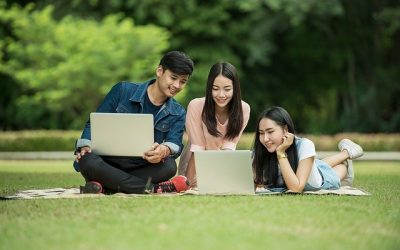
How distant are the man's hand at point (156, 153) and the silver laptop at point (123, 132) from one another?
0.14 ft

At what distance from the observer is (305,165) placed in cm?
744

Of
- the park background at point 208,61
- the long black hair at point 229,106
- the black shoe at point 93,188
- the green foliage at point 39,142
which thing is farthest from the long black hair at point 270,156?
the green foliage at point 39,142

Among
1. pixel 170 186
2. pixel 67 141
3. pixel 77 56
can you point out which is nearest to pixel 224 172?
pixel 170 186

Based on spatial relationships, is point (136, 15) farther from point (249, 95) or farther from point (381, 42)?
point (381, 42)

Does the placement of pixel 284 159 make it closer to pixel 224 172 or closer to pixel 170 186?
pixel 224 172

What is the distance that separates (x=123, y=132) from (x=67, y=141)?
13475 millimetres

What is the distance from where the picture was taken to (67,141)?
20625 mm

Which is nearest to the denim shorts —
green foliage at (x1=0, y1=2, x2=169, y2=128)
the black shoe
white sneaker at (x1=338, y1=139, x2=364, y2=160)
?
white sneaker at (x1=338, y1=139, x2=364, y2=160)

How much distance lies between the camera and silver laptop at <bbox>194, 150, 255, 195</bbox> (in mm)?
7305

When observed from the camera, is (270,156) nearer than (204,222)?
No

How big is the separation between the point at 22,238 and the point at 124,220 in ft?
2.82

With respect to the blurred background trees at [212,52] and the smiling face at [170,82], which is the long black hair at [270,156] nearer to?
the smiling face at [170,82]

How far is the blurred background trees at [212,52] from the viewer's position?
23547mm

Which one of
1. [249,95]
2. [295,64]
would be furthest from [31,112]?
[295,64]
